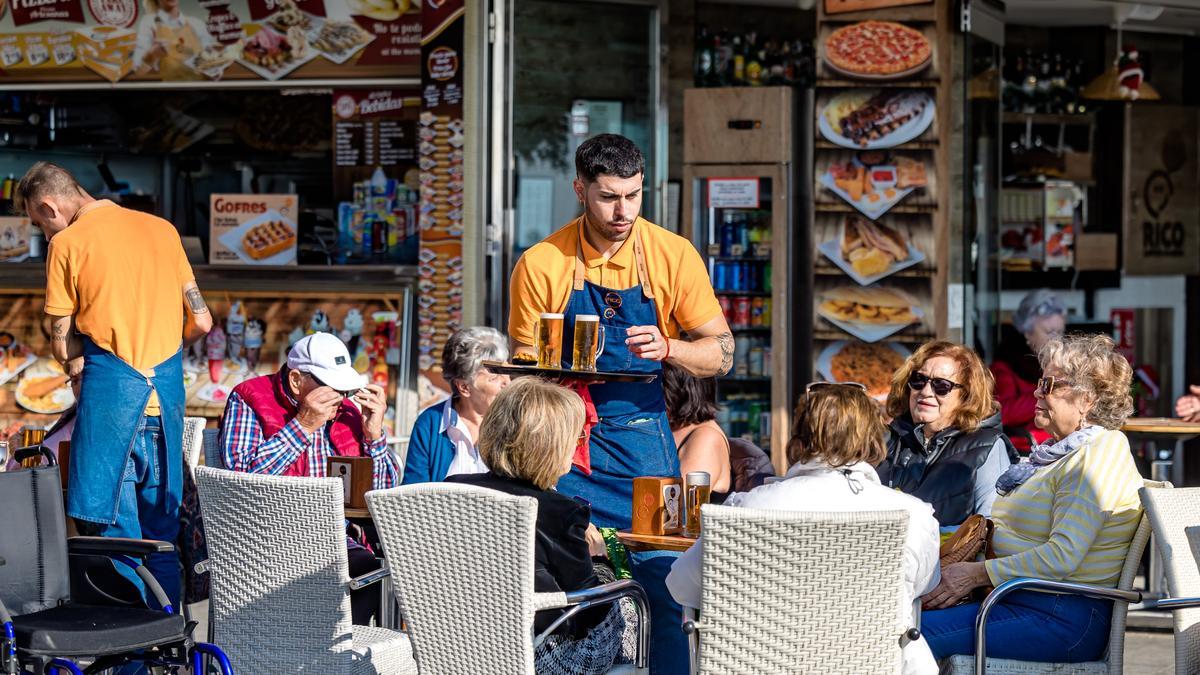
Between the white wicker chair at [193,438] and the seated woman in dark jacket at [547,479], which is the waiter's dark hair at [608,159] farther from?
the white wicker chair at [193,438]

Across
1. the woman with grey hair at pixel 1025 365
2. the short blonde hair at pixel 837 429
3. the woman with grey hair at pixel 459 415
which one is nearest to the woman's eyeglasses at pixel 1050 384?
the short blonde hair at pixel 837 429

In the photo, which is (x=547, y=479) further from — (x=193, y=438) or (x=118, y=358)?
(x=193, y=438)

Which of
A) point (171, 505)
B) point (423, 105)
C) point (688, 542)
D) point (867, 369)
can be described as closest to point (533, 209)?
point (423, 105)

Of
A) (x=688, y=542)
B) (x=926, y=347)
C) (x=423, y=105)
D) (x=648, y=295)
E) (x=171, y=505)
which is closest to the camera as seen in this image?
(x=688, y=542)

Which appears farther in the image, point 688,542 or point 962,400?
point 962,400

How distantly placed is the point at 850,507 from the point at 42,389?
20.8 ft

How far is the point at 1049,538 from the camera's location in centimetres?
377

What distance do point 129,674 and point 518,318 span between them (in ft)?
5.69

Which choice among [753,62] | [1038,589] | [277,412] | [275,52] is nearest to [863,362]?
[753,62]

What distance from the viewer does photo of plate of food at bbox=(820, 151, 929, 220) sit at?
7680 mm

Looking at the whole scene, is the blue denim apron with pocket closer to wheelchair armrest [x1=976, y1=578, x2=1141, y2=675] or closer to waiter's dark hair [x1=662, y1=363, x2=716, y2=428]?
waiter's dark hair [x1=662, y1=363, x2=716, y2=428]

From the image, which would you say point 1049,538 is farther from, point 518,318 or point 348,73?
point 348,73

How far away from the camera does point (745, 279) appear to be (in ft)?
26.7

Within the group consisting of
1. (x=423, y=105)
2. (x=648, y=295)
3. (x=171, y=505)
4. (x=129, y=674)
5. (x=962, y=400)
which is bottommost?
(x=129, y=674)
